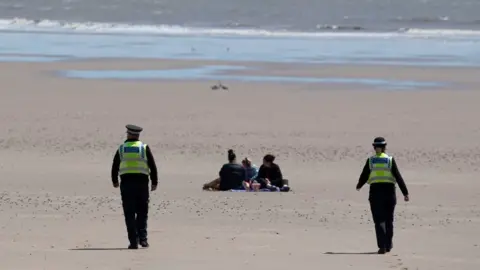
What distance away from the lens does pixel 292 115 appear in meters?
26.9

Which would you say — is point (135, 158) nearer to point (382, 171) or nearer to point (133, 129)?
point (133, 129)

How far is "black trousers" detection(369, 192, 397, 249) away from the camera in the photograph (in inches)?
483

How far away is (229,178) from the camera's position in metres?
17.0

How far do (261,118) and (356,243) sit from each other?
13305mm

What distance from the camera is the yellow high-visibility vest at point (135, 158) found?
40.1 ft

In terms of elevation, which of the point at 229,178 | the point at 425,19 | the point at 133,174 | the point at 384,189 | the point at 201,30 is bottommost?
the point at 384,189

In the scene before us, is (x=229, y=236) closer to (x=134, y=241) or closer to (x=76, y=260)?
(x=134, y=241)

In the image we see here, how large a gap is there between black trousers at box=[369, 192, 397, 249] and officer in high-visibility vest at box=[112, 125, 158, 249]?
215 cm

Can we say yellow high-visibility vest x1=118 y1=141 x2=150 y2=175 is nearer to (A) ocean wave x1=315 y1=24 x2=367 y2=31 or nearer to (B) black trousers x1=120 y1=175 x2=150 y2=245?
(B) black trousers x1=120 y1=175 x2=150 y2=245

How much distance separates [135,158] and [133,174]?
0.16 metres

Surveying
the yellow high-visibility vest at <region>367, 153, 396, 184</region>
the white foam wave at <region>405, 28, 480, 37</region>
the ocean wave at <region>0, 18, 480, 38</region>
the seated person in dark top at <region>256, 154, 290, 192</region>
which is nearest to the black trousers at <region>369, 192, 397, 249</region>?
the yellow high-visibility vest at <region>367, 153, 396, 184</region>

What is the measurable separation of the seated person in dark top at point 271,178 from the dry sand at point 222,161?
0.73 feet

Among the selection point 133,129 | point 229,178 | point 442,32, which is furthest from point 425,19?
point 133,129

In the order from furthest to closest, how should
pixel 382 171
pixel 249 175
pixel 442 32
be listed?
pixel 442 32 < pixel 249 175 < pixel 382 171
